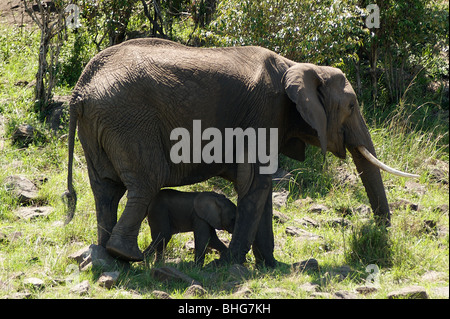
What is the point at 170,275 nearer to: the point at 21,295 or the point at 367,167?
the point at 21,295

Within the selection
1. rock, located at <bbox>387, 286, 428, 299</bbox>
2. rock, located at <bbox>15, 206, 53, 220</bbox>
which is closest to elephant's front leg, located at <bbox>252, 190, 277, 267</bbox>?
rock, located at <bbox>387, 286, 428, 299</bbox>

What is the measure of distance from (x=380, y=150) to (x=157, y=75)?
4.09 metres

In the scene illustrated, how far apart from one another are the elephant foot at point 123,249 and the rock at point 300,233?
6.56 ft

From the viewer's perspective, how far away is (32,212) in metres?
9.12

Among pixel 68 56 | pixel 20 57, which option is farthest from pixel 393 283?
pixel 20 57

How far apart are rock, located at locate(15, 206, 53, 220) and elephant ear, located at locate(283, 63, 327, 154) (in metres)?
3.35

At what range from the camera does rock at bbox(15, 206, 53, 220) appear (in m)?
9.03

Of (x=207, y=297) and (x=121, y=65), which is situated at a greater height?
(x=121, y=65)

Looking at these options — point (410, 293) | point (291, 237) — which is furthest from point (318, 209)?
point (410, 293)

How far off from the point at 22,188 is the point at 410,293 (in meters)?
5.11

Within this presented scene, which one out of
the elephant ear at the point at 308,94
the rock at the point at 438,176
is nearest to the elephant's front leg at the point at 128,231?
the elephant ear at the point at 308,94

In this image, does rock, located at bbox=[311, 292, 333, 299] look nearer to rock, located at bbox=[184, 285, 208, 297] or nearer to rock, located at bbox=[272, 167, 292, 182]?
rock, located at bbox=[184, 285, 208, 297]

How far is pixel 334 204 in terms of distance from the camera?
949 cm
